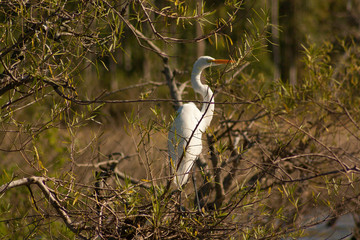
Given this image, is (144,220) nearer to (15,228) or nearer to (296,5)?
(15,228)

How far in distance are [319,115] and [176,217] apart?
1658 mm

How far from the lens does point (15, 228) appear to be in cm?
169

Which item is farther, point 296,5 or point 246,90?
point 296,5

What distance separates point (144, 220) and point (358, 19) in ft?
21.6

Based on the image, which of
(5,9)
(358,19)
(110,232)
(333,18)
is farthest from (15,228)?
(333,18)

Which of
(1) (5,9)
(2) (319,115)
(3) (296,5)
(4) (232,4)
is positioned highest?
(3) (296,5)

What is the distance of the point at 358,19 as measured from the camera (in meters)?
7.21

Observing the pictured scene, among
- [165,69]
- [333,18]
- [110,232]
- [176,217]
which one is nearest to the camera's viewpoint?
[110,232]

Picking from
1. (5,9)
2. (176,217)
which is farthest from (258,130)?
(5,9)

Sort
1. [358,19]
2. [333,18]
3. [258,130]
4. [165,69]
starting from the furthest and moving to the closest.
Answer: [333,18]
[358,19]
[258,130]
[165,69]

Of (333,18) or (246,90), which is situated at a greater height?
(333,18)

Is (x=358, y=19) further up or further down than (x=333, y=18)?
further down

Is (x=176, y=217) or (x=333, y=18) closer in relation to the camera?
(x=176, y=217)

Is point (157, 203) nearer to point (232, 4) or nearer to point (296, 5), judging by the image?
point (232, 4)
